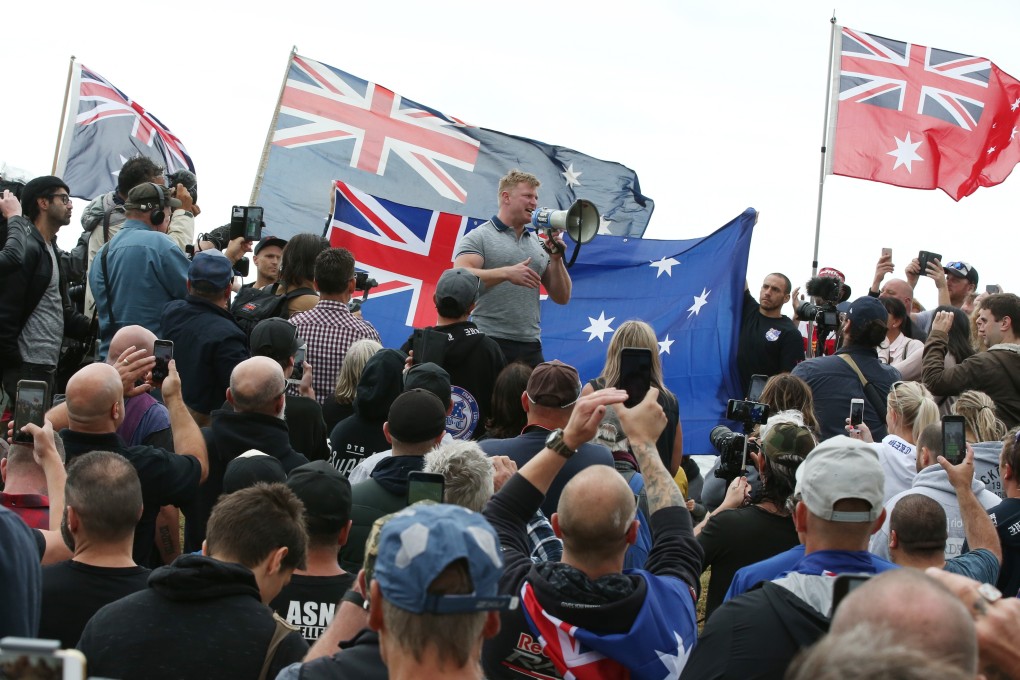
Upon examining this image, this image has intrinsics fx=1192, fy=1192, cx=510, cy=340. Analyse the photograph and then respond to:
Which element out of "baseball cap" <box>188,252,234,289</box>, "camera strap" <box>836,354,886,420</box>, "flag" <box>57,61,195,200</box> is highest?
"flag" <box>57,61,195,200</box>

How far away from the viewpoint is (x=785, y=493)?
455cm

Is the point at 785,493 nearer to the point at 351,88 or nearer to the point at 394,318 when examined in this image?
the point at 394,318

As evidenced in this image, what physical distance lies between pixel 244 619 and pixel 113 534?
86 cm

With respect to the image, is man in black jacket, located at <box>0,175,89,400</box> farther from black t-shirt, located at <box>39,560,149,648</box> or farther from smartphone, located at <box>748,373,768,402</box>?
smartphone, located at <box>748,373,768,402</box>

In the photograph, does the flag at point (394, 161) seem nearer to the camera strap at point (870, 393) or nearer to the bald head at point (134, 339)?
the camera strap at point (870, 393)

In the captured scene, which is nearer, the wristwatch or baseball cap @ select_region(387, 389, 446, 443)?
the wristwatch

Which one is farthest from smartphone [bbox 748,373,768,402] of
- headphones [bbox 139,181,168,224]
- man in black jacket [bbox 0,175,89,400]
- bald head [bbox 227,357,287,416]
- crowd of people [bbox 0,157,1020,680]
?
man in black jacket [bbox 0,175,89,400]

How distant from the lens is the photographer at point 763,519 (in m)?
4.48

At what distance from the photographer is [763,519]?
4.64m

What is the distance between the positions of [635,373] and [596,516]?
0.80 meters

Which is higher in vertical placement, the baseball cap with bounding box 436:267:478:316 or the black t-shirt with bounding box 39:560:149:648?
the baseball cap with bounding box 436:267:478:316

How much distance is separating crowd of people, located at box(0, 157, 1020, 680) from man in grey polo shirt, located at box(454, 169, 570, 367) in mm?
21

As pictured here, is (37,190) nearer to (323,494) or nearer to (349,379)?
(349,379)

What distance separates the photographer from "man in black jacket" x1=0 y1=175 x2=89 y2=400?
7457 mm
